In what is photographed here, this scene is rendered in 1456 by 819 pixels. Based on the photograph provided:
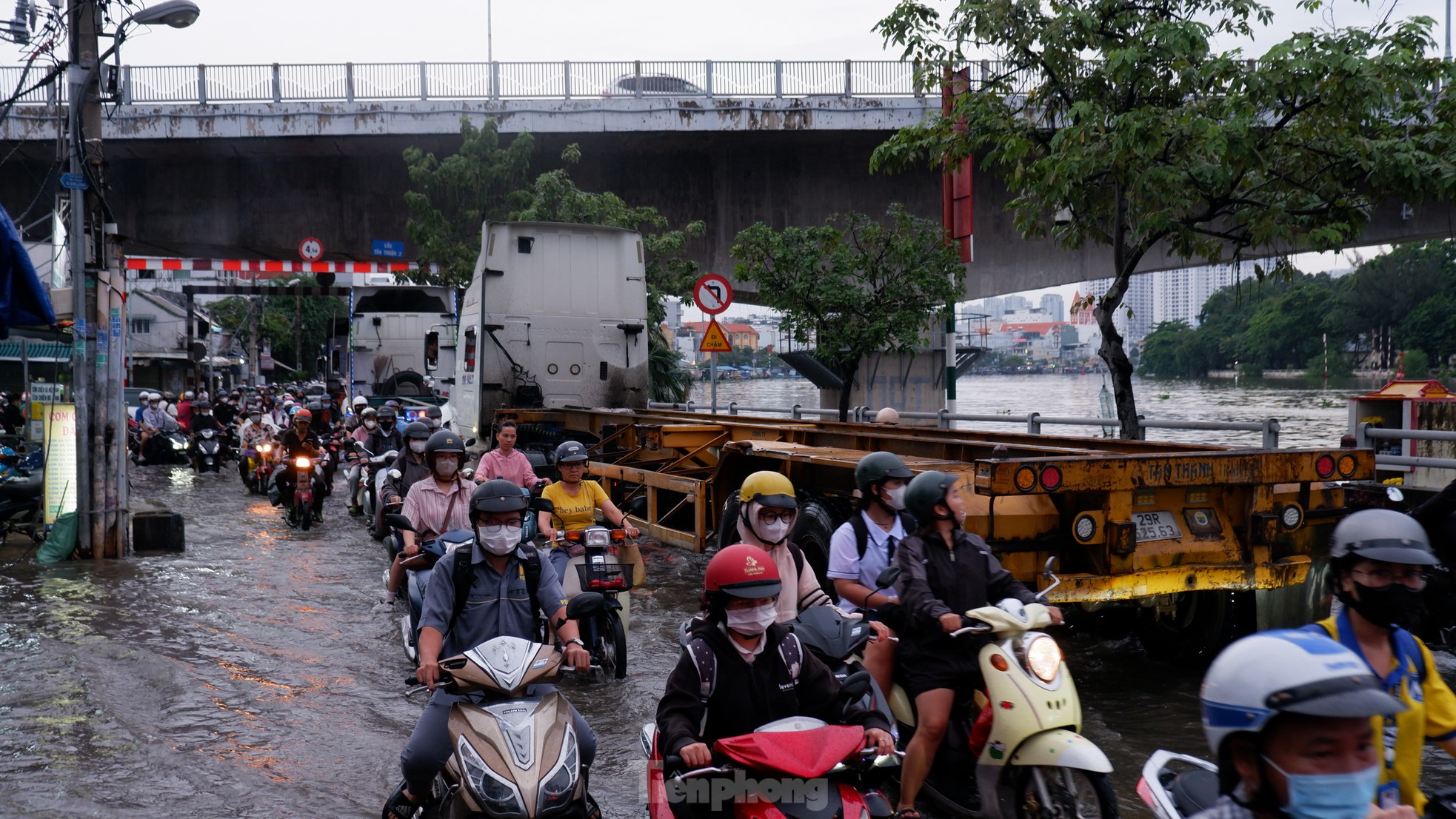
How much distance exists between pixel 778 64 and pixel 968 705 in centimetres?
1795

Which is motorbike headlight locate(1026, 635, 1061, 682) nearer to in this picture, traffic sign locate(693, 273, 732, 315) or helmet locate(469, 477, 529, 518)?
helmet locate(469, 477, 529, 518)

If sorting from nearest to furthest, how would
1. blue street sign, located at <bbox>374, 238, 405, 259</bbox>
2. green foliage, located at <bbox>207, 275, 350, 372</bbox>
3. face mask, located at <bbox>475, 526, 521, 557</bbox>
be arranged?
face mask, located at <bbox>475, 526, 521, 557</bbox>
blue street sign, located at <bbox>374, 238, 405, 259</bbox>
green foliage, located at <bbox>207, 275, 350, 372</bbox>

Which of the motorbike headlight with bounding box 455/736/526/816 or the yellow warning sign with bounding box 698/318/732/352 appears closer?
the motorbike headlight with bounding box 455/736/526/816

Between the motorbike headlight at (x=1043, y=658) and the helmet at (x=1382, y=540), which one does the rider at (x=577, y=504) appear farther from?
the helmet at (x=1382, y=540)

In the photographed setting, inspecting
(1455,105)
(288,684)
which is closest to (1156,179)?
(1455,105)

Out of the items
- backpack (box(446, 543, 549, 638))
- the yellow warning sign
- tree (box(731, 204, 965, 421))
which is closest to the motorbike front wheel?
backpack (box(446, 543, 549, 638))

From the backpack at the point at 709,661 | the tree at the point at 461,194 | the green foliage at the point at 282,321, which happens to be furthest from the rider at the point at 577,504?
the green foliage at the point at 282,321

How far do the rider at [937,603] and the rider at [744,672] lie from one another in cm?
73

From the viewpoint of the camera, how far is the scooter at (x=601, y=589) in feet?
23.3

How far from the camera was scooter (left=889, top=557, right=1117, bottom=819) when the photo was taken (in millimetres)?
4016

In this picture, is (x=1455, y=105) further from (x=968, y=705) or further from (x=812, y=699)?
(x=812, y=699)

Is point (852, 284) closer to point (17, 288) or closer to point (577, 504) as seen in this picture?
point (577, 504)

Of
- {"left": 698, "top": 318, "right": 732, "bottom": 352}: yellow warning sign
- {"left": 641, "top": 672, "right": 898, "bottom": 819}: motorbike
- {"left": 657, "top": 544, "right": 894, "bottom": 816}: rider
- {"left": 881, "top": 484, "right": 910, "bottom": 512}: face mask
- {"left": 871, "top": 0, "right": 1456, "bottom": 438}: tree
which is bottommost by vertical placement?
{"left": 641, "top": 672, "right": 898, "bottom": 819}: motorbike

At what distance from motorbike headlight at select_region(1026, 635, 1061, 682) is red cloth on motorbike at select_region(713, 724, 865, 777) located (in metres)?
1.04
